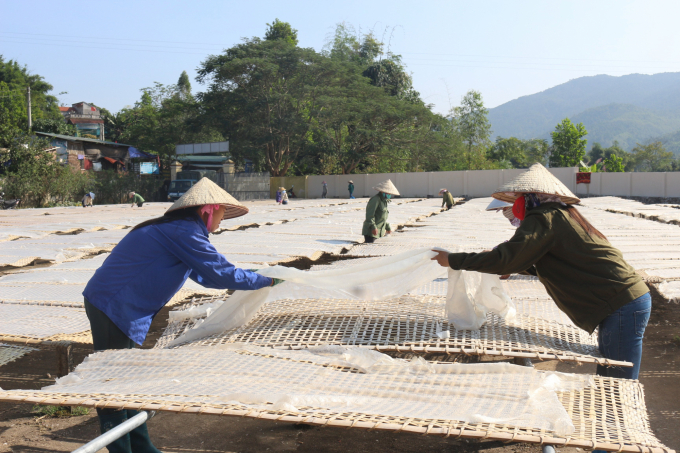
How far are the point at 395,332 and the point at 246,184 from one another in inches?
1049

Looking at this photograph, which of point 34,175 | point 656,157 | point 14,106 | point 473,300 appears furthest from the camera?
point 656,157

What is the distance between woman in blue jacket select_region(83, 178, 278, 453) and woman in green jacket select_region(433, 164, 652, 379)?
1189 mm

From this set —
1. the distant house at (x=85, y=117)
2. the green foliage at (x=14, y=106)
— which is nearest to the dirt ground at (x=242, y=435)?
the green foliage at (x=14, y=106)

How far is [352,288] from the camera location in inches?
110

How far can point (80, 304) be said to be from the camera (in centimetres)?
374

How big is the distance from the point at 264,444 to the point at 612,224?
336 inches

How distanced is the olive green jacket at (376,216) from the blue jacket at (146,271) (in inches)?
211

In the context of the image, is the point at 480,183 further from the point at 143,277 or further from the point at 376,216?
the point at 143,277

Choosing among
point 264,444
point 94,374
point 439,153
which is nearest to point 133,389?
point 94,374

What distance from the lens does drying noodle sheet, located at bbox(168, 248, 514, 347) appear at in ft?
8.63

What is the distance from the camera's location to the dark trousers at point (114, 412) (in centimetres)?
196

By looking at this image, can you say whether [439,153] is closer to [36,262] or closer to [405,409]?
[36,262]

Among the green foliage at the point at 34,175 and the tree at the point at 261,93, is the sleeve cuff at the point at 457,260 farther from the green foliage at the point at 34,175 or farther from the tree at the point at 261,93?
the tree at the point at 261,93

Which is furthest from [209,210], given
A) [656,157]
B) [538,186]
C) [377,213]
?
[656,157]
